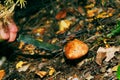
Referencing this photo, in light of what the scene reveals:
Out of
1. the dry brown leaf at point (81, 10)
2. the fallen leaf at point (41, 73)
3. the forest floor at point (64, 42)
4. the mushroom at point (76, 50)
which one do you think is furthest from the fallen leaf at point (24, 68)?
the dry brown leaf at point (81, 10)

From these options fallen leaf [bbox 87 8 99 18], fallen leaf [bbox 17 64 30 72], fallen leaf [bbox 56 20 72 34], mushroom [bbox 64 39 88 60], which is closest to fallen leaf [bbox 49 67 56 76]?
mushroom [bbox 64 39 88 60]

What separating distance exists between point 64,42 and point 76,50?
1.46 ft

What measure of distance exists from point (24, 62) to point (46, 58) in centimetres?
29

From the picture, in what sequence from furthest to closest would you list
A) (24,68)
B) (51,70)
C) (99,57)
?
(24,68) → (51,70) → (99,57)

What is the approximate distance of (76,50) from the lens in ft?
9.68

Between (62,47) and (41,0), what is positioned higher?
(41,0)

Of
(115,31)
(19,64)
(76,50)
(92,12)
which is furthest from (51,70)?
(92,12)

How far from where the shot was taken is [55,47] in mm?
3293

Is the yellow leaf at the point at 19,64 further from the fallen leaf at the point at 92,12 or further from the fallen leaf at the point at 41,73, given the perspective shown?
the fallen leaf at the point at 92,12

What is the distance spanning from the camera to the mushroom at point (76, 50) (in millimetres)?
2939

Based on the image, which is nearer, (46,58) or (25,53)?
(46,58)

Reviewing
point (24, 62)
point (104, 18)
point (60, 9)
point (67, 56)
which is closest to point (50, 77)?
point (67, 56)

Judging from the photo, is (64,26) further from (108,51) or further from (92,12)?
(108,51)

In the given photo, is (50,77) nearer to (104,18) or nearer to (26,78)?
(26,78)
